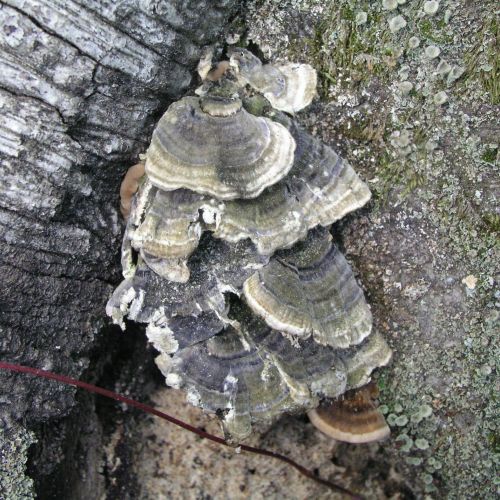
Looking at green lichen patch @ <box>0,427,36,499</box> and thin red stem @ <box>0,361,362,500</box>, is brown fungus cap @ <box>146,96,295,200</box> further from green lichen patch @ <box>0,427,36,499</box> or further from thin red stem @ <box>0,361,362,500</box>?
green lichen patch @ <box>0,427,36,499</box>

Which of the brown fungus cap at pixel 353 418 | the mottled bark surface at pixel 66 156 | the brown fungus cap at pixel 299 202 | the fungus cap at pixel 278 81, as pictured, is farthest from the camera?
the brown fungus cap at pixel 353 418

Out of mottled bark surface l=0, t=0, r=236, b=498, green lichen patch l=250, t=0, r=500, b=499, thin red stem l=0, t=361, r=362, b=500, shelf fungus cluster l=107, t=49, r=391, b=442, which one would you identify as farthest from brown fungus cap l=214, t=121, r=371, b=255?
thin red stem l=0, t=361, r=362, b=500

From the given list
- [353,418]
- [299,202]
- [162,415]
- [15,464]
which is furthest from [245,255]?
[15,464]

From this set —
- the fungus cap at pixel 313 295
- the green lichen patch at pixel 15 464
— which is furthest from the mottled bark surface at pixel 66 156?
the fungus cap at pixel 313 295

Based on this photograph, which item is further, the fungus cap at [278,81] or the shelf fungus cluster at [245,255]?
the fungus cap at [278,81]

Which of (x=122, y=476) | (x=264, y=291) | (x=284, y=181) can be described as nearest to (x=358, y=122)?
(x=284, y=181)

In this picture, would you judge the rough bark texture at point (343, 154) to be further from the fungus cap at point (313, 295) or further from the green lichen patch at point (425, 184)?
the fungus cap at point (313, 295)

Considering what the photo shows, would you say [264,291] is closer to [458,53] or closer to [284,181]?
[284,181]

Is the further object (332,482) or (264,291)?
(332,482)
